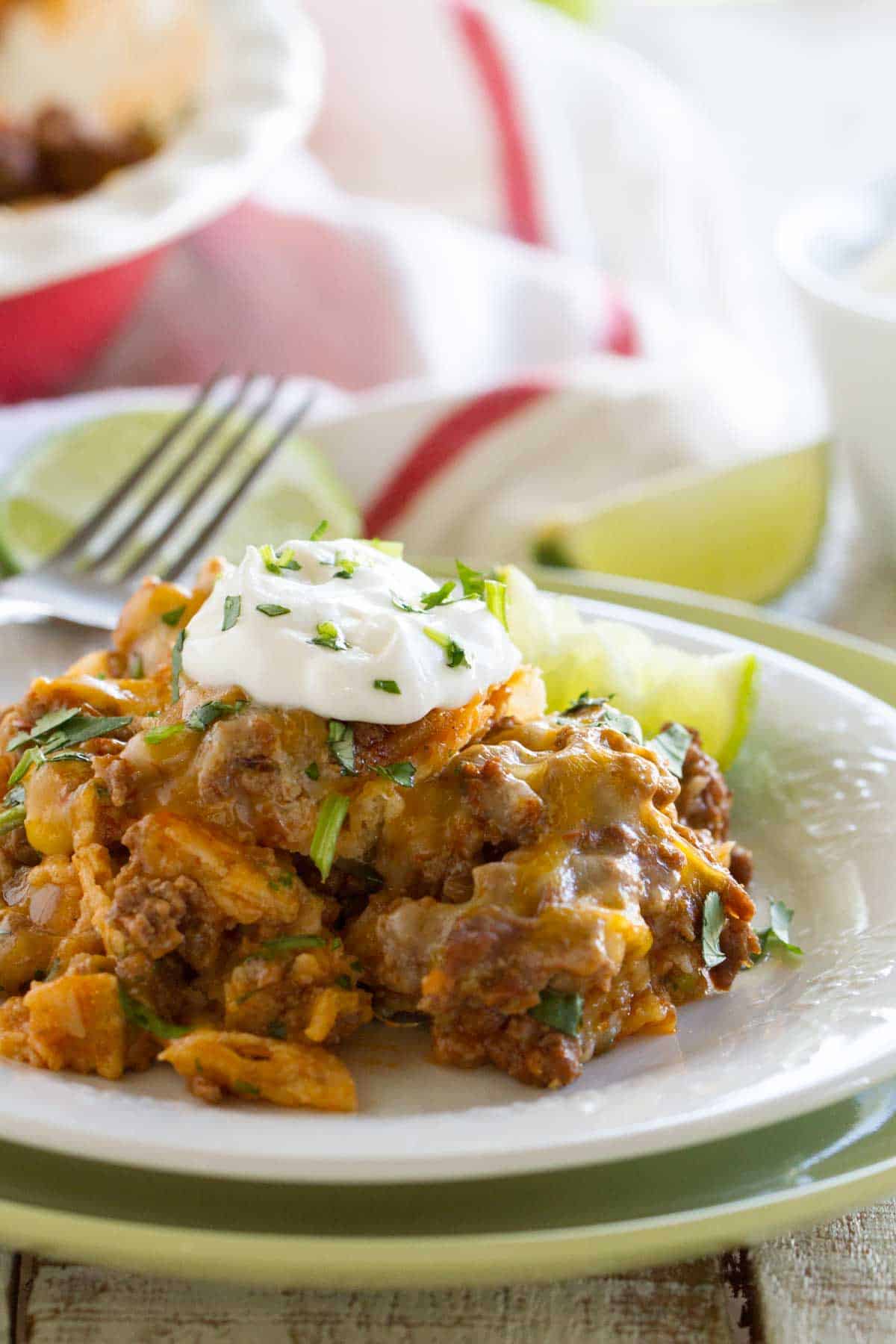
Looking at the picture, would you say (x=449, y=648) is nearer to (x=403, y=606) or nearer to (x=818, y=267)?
(x=403, y=606)

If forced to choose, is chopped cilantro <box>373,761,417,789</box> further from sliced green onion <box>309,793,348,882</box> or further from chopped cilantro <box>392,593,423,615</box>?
chopped cilantro <box>392,593,423,615</box>

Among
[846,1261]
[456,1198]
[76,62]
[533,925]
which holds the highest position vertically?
[76,62]

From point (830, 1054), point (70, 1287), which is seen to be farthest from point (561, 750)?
point (70, 1287)

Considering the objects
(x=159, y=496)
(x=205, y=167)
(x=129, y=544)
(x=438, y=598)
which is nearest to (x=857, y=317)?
(x=205, y=167)

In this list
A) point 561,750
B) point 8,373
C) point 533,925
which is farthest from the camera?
point 8,373

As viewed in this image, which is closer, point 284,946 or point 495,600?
point 284,946

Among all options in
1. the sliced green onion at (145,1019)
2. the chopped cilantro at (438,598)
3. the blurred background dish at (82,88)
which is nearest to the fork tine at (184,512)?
the blurred background dish at (82,88)

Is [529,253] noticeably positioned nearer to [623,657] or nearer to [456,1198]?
[623,657]
